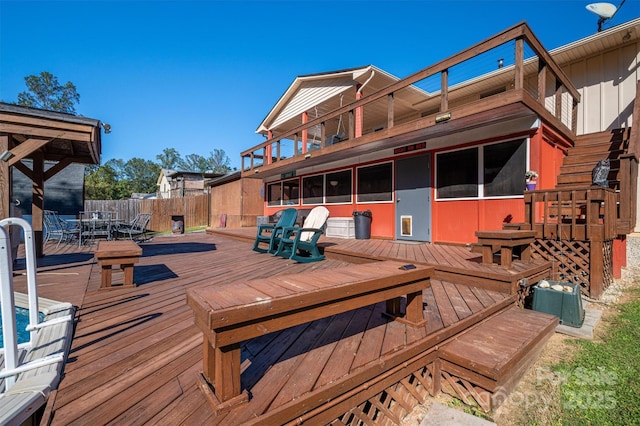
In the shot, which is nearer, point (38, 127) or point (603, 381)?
point (603, 381)

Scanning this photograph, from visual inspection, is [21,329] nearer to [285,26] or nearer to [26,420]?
[26,420]

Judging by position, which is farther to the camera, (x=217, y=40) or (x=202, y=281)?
(x=217, y=40)

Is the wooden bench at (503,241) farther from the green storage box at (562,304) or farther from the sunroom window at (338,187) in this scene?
the sunroom window at (338,187)

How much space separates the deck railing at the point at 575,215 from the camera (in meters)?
3.54

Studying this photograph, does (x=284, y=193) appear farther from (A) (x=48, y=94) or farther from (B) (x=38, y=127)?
(A) (x=48, y=94)

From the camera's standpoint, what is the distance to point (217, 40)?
13.0 meters

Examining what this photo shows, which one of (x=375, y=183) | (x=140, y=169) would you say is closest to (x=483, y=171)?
(x=375, y=183)

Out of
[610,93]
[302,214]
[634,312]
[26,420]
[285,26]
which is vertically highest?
[285,26]

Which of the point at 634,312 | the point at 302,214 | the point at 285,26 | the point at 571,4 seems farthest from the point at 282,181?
the point at 571,4

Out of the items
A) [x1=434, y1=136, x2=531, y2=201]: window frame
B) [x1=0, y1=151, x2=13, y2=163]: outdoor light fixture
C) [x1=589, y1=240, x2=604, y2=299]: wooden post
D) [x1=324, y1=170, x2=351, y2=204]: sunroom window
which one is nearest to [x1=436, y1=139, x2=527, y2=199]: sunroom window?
[x1=434, y1=136, x2=531, y2=201]: window frame

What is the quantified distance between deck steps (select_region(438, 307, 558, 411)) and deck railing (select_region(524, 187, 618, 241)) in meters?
2.00

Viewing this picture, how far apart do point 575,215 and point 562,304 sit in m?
1.40

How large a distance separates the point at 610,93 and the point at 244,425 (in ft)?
29.6

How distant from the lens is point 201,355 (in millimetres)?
1680
